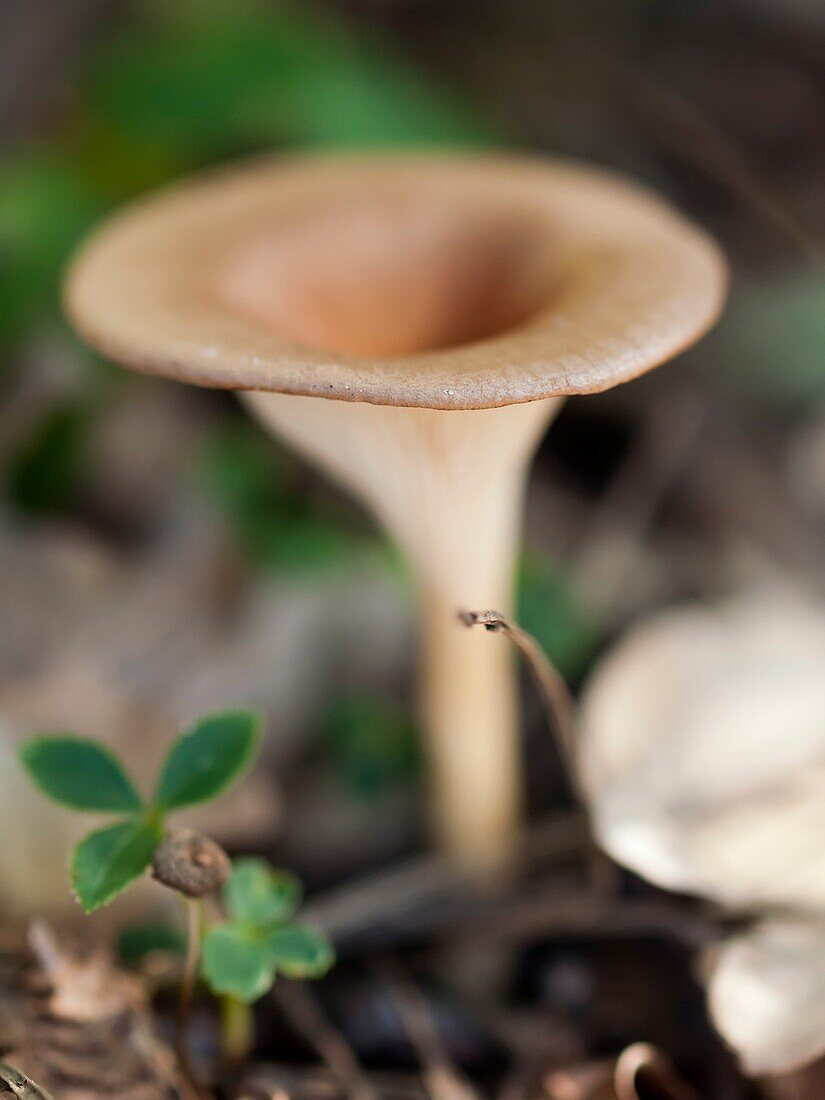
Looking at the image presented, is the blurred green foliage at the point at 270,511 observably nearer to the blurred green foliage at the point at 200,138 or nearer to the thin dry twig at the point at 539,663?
the blurred green foliage at the point at 200,138

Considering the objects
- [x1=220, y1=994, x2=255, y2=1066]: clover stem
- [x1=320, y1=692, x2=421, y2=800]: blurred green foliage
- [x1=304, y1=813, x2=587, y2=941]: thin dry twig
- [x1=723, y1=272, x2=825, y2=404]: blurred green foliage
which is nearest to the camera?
[x1=220, y1=994, x2=255, y2=1066]: clover stem

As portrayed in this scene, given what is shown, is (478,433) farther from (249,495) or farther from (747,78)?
(747,78)

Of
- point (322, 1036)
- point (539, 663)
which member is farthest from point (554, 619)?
point (322, 1036)

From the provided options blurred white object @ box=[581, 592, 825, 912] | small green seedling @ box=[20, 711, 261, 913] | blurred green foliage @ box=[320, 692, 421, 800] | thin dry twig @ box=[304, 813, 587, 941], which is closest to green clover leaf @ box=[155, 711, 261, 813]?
small green seedling @ box=[20, 711, 261, 913]

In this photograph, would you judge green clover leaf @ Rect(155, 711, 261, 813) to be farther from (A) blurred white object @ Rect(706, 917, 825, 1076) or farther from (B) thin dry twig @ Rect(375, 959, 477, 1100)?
(A) blurred white object @ Rect(706, 917, 825, 1076)

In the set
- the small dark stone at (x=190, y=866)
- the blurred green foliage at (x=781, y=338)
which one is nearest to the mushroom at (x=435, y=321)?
the small dark stone at (x=190, y=866)

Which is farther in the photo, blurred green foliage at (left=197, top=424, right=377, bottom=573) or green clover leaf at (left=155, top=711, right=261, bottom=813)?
blurred green foliage at (left=197, top=424, right=377, bottom=573)

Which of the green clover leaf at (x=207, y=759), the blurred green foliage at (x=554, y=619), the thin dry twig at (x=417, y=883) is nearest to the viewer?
the green clover leaf at (x=207, y=759)

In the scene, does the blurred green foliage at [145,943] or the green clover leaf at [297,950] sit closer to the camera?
the green clover leaf at [297,950]
